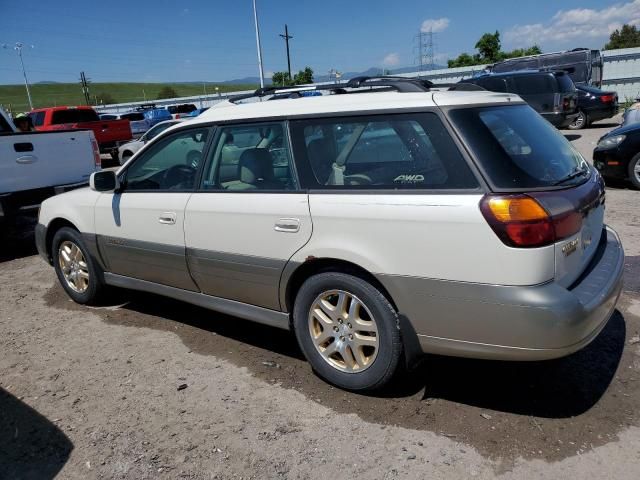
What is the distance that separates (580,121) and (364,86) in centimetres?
1606

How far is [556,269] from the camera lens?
8.49ft

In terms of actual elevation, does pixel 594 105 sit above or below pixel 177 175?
below

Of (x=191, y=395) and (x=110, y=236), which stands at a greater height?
(x=110, y=236)

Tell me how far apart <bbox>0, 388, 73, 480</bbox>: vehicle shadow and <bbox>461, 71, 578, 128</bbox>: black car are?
13959mm

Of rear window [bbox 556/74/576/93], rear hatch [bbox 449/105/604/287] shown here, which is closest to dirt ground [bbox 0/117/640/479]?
rear hatch [bbox 449/105/604/287]

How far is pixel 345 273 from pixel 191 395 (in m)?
1.30

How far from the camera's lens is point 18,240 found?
8.46 metres

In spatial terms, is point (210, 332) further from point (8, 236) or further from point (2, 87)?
point (2, 87)

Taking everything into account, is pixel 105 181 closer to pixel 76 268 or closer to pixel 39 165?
pixel 76 268

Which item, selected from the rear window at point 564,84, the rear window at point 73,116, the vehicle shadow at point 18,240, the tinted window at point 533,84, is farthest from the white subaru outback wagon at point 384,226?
the rear window at point 73,116

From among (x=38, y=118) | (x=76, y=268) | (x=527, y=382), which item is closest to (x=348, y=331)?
(x=527, y=382)

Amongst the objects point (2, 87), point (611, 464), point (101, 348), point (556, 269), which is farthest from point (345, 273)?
point (2, 87)

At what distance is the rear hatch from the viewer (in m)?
2.53

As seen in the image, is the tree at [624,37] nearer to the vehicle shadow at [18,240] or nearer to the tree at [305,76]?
the tree at [305,76]
